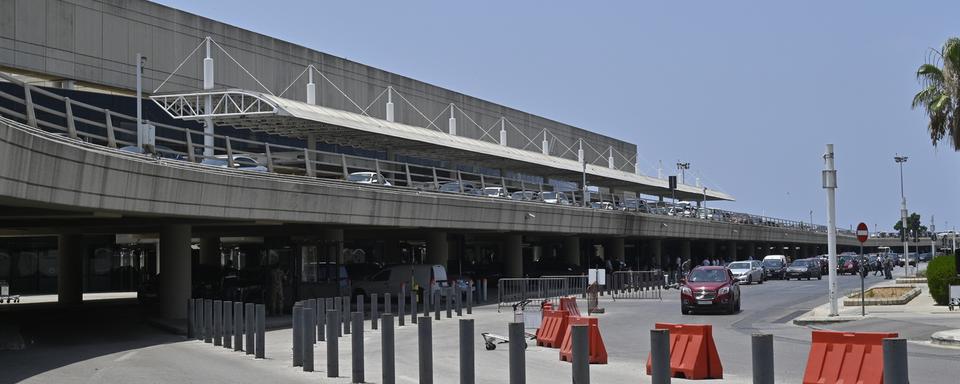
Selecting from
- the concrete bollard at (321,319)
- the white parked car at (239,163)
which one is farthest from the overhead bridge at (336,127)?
the concrete bollard at (321,319)

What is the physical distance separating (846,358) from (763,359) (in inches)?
132

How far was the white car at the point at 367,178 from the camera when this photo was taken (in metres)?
36.9

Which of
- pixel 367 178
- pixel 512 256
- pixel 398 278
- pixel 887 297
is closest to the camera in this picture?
pixel 367 178

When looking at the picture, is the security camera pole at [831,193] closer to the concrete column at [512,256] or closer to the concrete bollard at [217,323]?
the concrete bollard at [217,323]

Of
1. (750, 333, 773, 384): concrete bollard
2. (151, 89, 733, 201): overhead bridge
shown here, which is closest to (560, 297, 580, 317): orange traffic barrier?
(750, 333, 773, 384): concrete bollard

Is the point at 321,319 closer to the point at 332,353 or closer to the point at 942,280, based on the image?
the point at 332,353

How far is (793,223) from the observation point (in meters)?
116

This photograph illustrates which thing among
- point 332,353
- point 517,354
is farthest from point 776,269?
point 517,354

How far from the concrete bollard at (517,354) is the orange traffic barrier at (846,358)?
3.91 meters

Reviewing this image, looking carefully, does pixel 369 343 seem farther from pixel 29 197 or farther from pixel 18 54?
pixel 18 54

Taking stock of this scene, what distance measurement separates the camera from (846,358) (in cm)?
1359

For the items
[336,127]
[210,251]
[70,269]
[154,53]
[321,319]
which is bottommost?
[321,319]

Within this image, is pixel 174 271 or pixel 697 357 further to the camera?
pixel 174 271

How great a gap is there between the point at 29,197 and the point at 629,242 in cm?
6985
